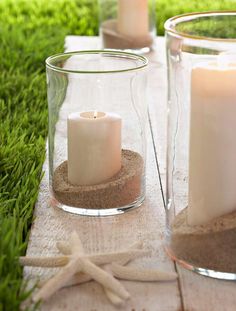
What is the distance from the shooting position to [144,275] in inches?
37.9

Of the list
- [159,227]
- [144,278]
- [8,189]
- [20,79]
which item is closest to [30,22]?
[20,79]

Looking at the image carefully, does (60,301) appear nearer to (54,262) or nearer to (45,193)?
(54,262)

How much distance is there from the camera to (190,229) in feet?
3.28

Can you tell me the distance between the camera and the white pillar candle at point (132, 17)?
94.5 inches

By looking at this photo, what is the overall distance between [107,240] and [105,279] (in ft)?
0.53

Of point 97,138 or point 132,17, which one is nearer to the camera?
point 97,138

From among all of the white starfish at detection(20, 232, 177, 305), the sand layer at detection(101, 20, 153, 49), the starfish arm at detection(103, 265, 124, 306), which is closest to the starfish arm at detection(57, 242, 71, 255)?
the white starfish at detection(20, 232, 177, 305)

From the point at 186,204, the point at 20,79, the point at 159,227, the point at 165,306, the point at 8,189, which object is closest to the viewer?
the point at 165,306

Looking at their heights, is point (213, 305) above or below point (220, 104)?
below

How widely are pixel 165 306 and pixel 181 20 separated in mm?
404

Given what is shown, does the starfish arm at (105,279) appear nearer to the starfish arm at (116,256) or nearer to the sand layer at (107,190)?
the starfish arm at (116,256)

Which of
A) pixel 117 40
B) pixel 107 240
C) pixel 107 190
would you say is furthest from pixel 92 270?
pixel 117 40

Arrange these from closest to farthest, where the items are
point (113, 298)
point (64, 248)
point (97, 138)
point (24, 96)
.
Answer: point (113, 298)
point (64, 248)
point (97, 138)
point (24, 96)

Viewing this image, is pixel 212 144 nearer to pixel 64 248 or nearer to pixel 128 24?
pixel 64 248
